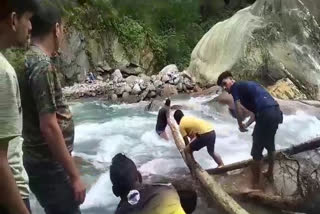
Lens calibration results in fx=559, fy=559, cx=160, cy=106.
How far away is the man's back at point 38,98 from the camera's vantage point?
2.84m

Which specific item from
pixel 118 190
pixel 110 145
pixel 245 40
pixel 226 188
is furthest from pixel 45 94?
pixel 245 40

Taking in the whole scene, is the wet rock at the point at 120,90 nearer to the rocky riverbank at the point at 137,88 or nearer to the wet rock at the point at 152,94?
the rocky riverbank at the point at 137,88

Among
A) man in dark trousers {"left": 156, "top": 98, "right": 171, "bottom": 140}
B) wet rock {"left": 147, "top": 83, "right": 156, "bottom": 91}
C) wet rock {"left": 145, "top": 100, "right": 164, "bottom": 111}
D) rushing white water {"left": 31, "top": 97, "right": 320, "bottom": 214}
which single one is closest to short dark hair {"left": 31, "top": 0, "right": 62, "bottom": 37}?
rushing white water {"left": 31, "top": 97, "right": 320, "bottom": 214}

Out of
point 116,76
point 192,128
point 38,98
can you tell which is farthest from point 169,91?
point 38,98

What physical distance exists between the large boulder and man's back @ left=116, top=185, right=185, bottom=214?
34.5 feet

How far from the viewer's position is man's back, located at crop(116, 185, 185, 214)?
2635mm

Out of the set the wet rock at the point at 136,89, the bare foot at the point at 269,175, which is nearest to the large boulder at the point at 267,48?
the wet rock at the point at 136,89

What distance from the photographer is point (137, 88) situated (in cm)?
1477

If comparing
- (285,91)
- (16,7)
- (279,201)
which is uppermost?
(16,7)

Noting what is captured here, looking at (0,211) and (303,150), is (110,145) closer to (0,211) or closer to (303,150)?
(303,150)

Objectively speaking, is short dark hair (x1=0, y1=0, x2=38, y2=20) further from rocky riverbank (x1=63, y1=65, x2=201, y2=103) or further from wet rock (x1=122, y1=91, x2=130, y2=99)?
wet rock (x1=122, y1=91, x2=130, y2=99)

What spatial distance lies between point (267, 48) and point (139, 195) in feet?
37.3

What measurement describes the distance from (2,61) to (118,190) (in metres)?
0.91

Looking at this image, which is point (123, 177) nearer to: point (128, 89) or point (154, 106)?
point (154, 106)
